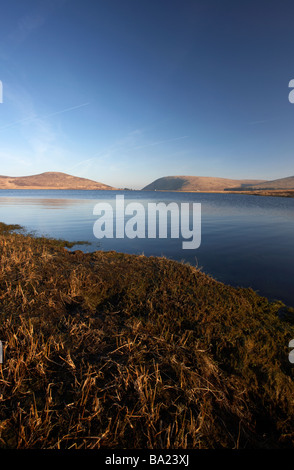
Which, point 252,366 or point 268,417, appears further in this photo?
point 252,366

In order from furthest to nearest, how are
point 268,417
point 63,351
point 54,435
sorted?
point 63,351 → point 268,417 → point 54,435

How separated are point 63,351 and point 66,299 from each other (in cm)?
234

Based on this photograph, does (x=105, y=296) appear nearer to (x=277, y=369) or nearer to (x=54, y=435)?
(x=54, y=435)

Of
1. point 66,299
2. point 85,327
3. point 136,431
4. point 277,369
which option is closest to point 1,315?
point 66,299

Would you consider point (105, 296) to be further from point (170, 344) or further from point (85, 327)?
point (170, 344)

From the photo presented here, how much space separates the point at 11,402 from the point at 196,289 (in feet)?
18.1

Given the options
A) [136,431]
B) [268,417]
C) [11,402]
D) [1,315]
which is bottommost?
[268,417]

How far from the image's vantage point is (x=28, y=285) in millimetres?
6660

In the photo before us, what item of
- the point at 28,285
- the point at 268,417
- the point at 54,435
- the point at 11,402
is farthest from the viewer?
the point at 28,285

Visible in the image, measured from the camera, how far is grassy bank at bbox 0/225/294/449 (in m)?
2.78

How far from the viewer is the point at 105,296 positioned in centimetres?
671

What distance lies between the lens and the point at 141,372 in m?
3.50

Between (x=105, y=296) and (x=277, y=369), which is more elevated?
(x=105, y=296)

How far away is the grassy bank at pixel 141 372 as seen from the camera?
2781mm
